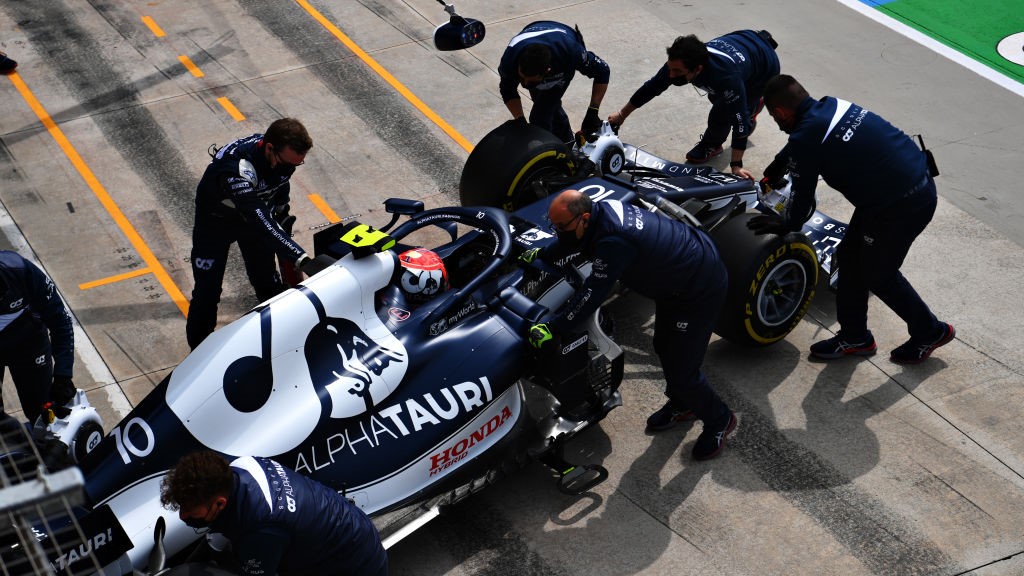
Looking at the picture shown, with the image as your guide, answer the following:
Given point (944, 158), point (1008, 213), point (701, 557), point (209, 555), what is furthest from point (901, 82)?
point (209, 555)

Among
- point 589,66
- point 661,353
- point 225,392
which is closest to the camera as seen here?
point 225,392

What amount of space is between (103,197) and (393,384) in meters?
4.60

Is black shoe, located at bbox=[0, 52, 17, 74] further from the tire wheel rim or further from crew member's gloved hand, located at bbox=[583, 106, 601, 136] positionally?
the tire wheel rim

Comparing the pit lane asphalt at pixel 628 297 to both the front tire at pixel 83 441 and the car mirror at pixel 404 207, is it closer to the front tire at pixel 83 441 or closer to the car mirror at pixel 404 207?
the front tire at pixel 83 441

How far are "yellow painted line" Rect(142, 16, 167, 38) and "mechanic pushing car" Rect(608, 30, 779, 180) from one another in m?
5.53

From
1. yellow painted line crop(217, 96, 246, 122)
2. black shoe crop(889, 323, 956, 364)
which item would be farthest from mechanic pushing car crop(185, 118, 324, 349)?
black shoe crop(889, 323, 956, 364)

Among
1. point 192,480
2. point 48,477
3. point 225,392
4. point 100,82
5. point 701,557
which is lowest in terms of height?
point 100,82

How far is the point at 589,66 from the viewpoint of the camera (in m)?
8.55

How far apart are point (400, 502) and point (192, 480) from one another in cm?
174

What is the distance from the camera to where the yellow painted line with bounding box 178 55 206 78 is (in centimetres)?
1089

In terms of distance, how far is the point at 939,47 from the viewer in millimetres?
11383

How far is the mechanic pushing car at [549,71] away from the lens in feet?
27.0

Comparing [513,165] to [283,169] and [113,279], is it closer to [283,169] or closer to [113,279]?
[283,169]

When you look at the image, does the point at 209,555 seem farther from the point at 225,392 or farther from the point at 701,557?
the point at 701,557
